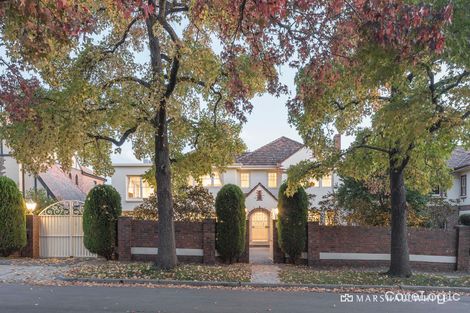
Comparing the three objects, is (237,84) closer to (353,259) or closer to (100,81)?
(100,81)

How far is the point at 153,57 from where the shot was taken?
582 inches

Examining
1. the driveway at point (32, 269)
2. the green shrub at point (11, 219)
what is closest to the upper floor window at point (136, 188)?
the green shrub at point (11, 219)

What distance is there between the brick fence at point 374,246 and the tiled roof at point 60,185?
19.6 meters

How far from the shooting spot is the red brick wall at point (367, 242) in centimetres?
1766

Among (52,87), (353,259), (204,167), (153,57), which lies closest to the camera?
(52,87)

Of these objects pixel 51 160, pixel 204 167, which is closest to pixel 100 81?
pixel 51 160

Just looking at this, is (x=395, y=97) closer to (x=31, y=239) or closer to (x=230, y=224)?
(x=230, y=224)

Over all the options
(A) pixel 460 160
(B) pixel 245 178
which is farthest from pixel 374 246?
(A) pixel 460 160

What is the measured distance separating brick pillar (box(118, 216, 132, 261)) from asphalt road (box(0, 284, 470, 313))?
5.64 meters

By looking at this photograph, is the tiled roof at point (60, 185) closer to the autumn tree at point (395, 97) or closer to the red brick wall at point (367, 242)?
the red brick wall at point (367, 242)

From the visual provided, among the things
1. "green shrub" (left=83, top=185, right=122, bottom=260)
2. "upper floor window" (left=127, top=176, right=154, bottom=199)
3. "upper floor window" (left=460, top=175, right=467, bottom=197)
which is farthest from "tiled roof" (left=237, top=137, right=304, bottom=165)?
"green shrub" (left=83, top=185, right=122, bottom=260)

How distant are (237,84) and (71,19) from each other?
248 centimetres

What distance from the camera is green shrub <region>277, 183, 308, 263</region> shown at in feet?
58.5

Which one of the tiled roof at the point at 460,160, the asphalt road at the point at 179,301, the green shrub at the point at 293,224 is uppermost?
the tiled roof at the point at 460,160
